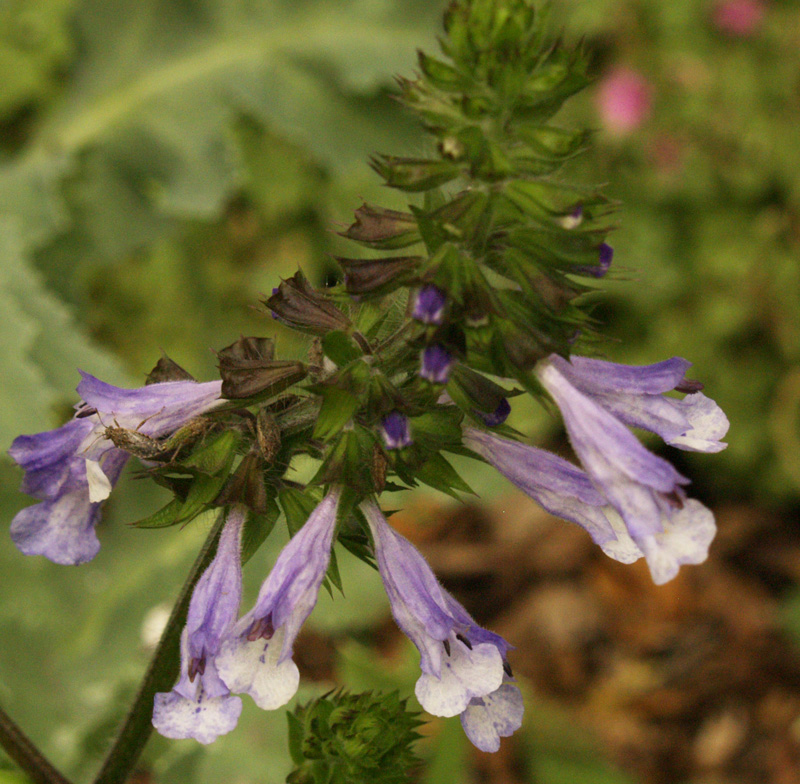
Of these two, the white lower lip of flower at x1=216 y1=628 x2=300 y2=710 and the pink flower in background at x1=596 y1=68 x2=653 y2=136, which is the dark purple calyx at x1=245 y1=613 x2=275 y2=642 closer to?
the white lower lip of flower at x1=216 y1=628 x2=300 y2=710

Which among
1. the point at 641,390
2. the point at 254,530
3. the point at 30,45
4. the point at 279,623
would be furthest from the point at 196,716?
the point at 30,45

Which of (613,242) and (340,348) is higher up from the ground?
(340,348)

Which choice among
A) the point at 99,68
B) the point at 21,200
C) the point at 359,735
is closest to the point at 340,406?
the point at 359,735

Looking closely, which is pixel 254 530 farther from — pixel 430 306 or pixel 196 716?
pixel 430 306

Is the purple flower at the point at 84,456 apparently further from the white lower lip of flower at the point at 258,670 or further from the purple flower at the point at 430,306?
the purple flower at the point at 430,306

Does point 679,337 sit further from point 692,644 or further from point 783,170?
point 692,644
